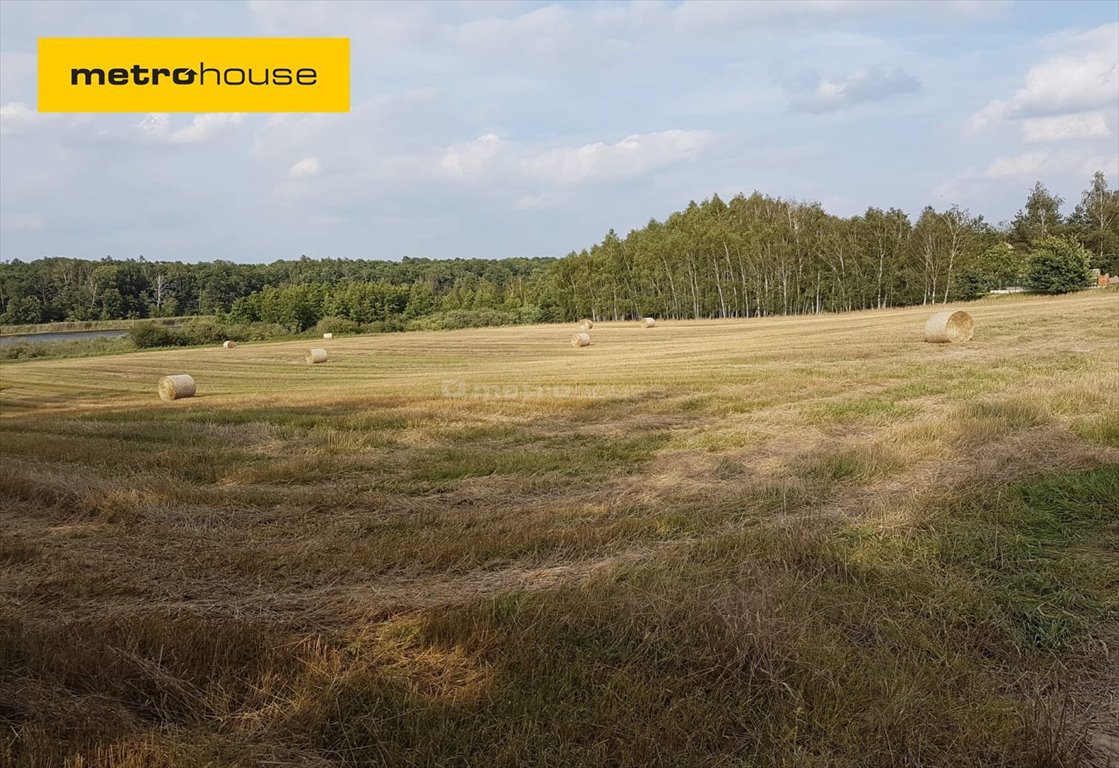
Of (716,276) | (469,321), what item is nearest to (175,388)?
(469,321)

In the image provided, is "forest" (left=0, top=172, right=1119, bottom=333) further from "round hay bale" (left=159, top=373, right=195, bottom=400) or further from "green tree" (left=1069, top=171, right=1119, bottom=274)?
"round hay bale" (left=159, top=373, right=195, bottom=400)

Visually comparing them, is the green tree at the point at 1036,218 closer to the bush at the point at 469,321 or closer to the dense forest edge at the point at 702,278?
the dense forest edge at the point at 702,278

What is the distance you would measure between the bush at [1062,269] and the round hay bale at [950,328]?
3524 cm

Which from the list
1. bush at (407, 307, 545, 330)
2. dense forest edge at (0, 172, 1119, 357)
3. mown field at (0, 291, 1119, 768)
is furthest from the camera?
bush at (407, 307, 545, 330)

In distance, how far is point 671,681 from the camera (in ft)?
13.6

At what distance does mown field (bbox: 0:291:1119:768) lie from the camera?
374 cm

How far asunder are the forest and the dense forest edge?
0.17m

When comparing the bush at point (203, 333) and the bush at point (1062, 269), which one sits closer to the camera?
the bush at point (1062, 269)

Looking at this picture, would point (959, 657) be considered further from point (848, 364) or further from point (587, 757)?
point (848, 364)

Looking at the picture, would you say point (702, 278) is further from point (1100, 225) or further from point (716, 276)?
point (1100, 225)

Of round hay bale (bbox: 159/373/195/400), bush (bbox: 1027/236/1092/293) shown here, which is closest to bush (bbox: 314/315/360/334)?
round hay bale (bbox: 159/373/195/400)

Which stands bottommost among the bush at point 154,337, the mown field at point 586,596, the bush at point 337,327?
the mown field at point 586,596

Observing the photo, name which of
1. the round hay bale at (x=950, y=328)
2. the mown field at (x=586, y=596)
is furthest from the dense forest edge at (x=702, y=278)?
the mown field at (x=586, y=596)

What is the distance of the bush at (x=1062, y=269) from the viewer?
5275cm
